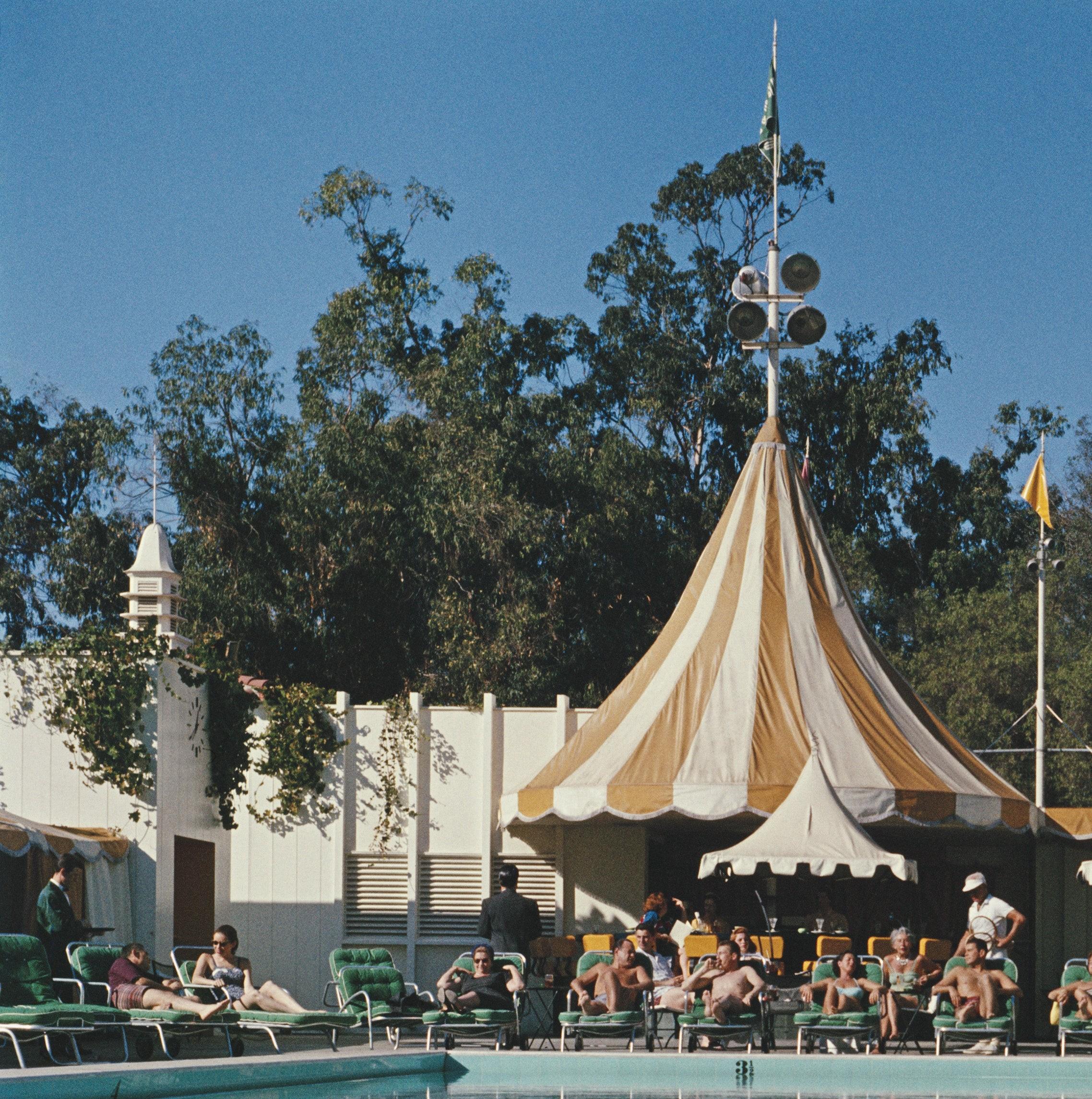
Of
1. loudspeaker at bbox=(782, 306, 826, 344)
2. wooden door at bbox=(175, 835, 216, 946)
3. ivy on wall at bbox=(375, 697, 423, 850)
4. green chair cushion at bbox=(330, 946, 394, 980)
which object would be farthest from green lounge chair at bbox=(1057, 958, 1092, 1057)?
wooden door at bbox=(175, 835, 216, 946)

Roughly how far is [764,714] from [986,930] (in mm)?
2849

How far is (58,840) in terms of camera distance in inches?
521

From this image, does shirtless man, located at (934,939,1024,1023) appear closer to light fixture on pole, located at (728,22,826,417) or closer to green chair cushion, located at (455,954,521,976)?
green chair cushion, located at (455,954,521,976)

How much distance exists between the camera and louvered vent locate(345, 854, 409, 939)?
17.4 metres

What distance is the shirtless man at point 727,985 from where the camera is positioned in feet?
42.5

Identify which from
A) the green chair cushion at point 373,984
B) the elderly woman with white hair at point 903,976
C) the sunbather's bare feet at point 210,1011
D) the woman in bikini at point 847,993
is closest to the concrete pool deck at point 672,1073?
the sunbather's bare feet at point 210,1011

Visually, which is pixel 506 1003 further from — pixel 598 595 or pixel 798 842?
pixel 598 595

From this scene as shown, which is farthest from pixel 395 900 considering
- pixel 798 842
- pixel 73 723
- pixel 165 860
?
pixel 798 842

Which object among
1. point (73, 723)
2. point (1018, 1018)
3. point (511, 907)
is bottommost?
point (1018, 1018)

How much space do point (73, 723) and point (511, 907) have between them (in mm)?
3993

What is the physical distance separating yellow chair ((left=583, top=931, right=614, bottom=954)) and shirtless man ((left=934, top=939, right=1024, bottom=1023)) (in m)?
3.37

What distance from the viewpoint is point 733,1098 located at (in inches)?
420

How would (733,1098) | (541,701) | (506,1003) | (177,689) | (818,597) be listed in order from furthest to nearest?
(541,701), (818,597), (177,689), (506,1003), (733,1098)

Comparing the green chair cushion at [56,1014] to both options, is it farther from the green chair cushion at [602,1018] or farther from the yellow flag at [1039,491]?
the yellow flag at [1039,491]
